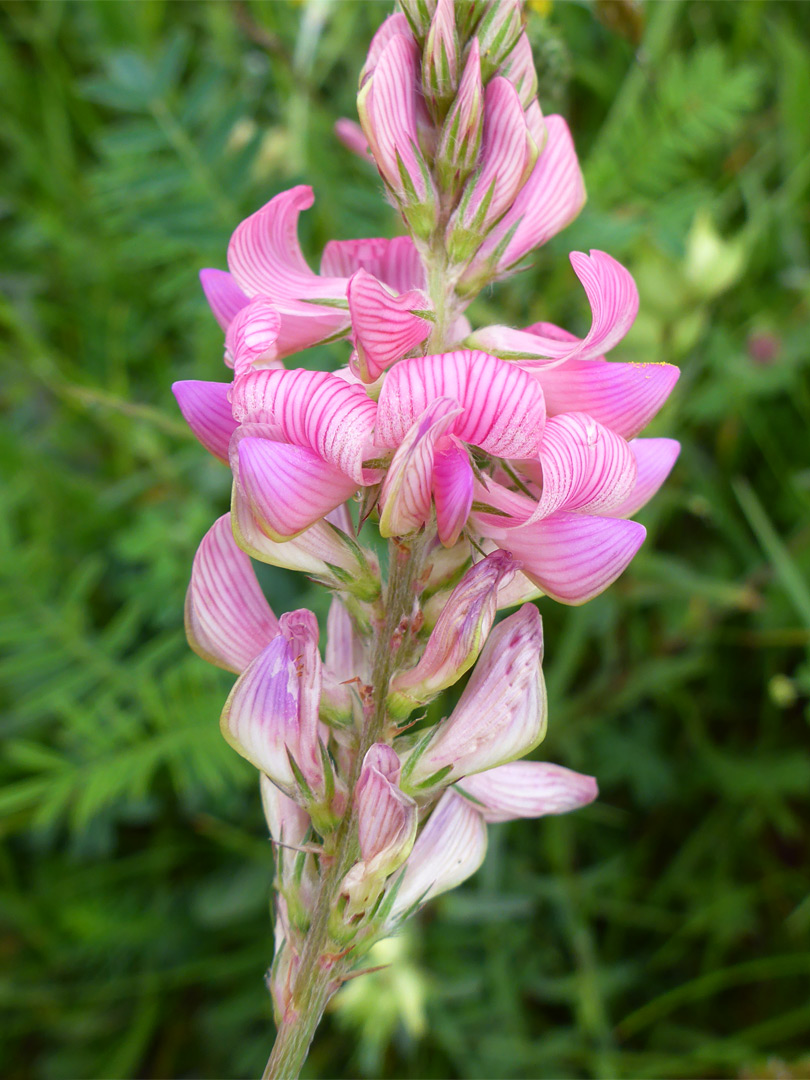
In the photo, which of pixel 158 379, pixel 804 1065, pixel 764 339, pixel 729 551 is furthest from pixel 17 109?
pixel 804 1065

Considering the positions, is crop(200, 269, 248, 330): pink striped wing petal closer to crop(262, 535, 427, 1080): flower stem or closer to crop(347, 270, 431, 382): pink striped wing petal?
crop(347, 270, 431, 382): pink striped wing petal

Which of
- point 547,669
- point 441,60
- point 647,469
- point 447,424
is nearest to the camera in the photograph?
point 447,424

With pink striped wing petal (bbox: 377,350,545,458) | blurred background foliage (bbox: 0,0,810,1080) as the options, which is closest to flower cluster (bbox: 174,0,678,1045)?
pink striped wing petal (bbox: 377,350,545,458)

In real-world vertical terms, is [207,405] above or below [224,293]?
below

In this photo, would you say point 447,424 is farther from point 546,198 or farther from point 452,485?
point 546,198

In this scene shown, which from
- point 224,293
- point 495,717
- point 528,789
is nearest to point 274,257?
point 224,293

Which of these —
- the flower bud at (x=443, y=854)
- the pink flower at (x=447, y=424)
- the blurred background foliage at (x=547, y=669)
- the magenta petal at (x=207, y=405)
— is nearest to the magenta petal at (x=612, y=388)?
the pink flower at (x=447, y=424)
